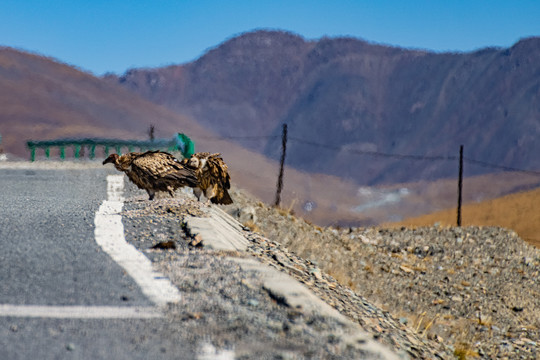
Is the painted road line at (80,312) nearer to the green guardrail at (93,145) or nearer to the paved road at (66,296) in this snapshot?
the paved road at (66,296)

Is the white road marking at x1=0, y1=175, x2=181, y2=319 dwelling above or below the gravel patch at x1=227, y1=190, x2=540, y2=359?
above

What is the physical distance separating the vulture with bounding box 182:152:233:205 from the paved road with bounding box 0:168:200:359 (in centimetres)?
174

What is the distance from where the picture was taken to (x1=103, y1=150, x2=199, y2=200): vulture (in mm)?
9797

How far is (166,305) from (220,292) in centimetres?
56

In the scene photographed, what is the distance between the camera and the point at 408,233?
24656 millimetres

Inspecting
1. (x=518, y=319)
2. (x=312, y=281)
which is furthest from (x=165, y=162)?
(x=518, y=319)

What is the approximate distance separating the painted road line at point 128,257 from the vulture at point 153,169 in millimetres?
582

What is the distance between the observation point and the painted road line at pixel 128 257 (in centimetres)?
549

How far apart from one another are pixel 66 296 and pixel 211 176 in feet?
18.1

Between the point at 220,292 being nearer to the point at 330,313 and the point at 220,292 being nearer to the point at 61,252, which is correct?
the point at 330,313

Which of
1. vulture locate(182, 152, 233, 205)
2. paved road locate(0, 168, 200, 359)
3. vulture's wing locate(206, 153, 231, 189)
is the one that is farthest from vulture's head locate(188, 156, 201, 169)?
paved road locate(0, 168, 200, 359)

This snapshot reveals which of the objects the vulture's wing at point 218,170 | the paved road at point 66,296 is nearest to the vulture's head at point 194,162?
the vulture's wing at point 218,170

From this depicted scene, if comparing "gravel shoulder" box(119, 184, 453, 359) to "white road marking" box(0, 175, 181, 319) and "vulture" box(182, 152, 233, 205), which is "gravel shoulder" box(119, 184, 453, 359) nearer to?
"white road marking" box(0, 175, 181, 319)

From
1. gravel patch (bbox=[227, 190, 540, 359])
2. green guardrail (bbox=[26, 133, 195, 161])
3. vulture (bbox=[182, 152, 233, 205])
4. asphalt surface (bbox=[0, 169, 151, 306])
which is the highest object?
vulture (bbox=[182, 152, 233, 205])
